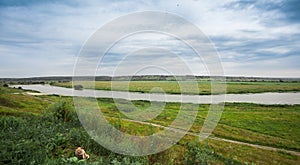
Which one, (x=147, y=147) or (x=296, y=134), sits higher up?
(x=147, y=147)

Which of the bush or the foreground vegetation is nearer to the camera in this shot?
the foreground vegetation

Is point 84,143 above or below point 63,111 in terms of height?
below

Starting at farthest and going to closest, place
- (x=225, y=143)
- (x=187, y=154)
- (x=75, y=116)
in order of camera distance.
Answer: (x=225, y=143), (x=75, y=116), (x=187, y=154)

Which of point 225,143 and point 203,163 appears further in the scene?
point 225,143

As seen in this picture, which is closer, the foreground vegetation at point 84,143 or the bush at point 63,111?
the foreground vegetation at point 84,143

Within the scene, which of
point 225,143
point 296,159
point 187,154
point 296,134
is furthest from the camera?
point 296,134

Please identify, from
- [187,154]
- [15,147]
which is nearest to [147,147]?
[187,154]

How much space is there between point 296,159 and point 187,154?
65.7ft

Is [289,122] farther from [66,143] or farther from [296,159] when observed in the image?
[66,143]

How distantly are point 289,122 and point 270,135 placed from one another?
11.0m

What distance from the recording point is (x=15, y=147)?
24.1 ft

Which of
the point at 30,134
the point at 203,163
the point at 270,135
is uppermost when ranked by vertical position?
the point at 30,134

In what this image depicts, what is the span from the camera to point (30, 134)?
9375mm

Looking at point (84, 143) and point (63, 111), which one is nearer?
point (84, 143)
